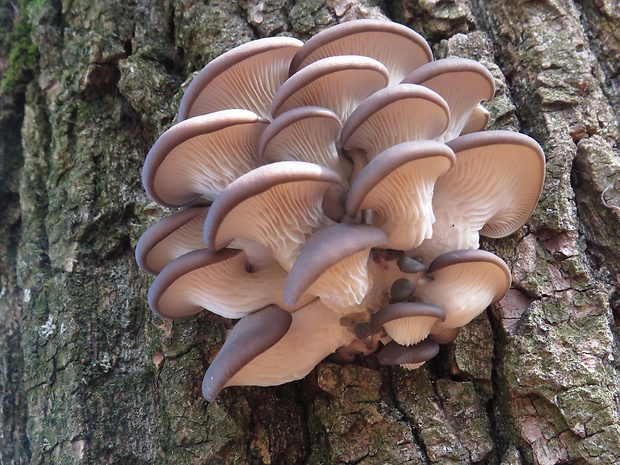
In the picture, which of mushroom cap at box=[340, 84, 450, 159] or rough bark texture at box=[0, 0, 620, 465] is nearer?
mushroom cap at box=[340, 84, 450, 159]

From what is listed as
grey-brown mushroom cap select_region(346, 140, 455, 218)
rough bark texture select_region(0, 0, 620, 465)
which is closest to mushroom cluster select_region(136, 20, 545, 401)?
grey-brown mushroom cap select_region(346, 140, 455, 218)

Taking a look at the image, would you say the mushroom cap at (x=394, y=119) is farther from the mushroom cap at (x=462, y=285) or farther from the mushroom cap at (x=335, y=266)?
the mushroom cap at (x=462, y=285)

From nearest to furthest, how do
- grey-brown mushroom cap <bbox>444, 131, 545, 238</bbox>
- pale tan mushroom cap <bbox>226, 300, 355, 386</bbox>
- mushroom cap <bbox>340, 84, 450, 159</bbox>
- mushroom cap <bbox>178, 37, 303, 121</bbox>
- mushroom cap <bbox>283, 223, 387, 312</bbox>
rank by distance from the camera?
mushroom cap <bbox>283, 223, 387, 312</bbox>
mushroom cap <bbox>340, 84, 450, 159</bbox>
grey-brown mushroom cap <bbox>444, 131, 545, 238</bbox>
mushroom cap <bbox>178, 37, 303, 121</bbox>
pale tan mushroom cap <bbox>226, 300, 355, 386</bbox>

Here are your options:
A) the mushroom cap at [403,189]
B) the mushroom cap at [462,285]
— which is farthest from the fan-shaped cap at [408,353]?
the mushroom cap at [403,189]

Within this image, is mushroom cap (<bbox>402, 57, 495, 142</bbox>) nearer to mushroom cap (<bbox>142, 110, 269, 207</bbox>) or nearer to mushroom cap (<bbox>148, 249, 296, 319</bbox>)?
mushroom cap (<bbox>142, 110, 269, 207</bbox>)

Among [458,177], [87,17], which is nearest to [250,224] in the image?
[458,177]

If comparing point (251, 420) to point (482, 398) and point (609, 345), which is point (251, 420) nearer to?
point (482, 398)
